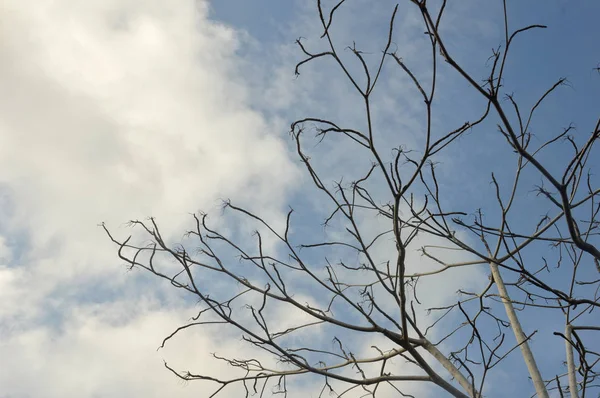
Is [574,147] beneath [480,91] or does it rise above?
above

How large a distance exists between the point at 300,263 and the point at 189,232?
0.86m

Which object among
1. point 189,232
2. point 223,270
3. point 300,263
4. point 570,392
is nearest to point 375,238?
point 300,263

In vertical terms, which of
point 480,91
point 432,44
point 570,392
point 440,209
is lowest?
point 570,392

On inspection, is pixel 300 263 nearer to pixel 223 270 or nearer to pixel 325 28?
pixel 223 270

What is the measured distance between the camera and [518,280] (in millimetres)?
4047

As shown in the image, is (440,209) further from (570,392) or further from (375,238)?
(570,392)

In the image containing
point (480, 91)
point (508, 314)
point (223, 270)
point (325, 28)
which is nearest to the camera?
point (480, 91)

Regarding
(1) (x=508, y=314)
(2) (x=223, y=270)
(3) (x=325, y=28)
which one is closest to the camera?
(3) (x=325, y=28)

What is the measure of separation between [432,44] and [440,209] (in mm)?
1539

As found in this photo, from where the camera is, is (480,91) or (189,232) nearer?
(480,91)

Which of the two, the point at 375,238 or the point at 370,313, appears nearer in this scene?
the point at 370,313

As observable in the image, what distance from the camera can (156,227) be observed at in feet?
11.6

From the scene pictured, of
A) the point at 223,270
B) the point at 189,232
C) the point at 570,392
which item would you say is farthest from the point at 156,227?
the point at 570,392

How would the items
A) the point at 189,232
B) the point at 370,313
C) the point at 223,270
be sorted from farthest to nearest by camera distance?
the point at 189,232 → the point at 223,270 → the point at 370,313
